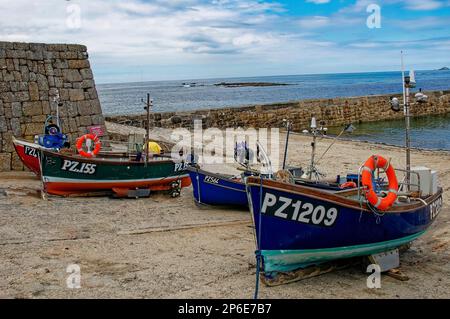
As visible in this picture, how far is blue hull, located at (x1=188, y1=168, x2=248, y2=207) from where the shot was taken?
1120 cm

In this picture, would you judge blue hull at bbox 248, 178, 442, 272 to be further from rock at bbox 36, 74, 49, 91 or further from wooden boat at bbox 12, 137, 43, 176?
rock at bbox 36, 74, 49, 91

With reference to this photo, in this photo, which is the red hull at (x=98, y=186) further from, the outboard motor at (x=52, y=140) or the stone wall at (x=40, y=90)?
the stone wall at (x=40, y=90)

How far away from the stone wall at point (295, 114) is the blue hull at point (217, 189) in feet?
50.7

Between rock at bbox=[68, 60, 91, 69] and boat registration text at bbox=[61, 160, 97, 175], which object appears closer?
boat registration text at bbox=[61, 160, 97, 175]

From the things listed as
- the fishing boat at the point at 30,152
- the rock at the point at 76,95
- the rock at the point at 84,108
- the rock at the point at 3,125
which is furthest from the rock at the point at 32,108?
the fishing boat at the point at 30,152

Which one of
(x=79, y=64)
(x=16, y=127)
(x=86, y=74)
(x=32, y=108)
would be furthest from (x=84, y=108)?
(x=16, y=127)

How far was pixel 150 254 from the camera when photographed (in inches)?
312

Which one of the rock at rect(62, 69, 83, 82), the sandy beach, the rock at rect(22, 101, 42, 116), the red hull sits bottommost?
the sandy beach

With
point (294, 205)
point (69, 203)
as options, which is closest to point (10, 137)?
point (69, 203)

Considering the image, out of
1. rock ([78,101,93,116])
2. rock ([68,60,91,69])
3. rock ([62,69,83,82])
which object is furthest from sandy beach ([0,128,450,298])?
rock ([68,60,91,69])

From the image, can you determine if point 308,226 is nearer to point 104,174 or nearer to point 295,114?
point 104,174

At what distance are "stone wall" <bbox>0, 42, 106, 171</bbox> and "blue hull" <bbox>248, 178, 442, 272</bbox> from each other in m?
10.8

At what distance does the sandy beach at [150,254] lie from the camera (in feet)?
21.2
